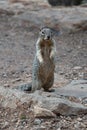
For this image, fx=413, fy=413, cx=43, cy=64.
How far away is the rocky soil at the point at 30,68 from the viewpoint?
6.35 metres

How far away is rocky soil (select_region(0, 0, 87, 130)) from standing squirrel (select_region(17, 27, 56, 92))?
0.87 feet

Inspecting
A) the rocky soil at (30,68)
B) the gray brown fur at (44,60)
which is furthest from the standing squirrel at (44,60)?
the rocky soil at (30,68)

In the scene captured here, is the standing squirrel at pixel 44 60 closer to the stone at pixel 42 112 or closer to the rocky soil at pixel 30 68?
the rocky soil at pixel 30 68

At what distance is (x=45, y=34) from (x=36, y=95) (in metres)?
1.19

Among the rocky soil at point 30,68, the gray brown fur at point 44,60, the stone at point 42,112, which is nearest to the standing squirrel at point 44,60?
the gray brown fur at point 44,60

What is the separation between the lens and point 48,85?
756cm

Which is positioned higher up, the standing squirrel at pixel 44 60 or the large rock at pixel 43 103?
the standing squirrel at pixel 44 60

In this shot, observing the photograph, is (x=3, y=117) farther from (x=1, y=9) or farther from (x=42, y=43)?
(x=1, y=9)

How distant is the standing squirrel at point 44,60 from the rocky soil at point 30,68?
0.26 m

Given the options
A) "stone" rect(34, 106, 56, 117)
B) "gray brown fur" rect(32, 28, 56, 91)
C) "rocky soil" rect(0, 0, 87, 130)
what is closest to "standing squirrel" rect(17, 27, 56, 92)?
"gray brown fur" rect(32, 28, 56, 91)

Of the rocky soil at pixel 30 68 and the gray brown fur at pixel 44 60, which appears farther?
the gray brown fur at pixel 44 60

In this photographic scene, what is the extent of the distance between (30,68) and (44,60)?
2865 mm

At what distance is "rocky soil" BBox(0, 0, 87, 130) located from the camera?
6352mm

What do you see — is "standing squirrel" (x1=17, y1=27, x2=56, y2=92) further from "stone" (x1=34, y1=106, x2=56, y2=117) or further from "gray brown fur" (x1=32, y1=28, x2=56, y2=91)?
"stone" (x1=34, y1=106, x2=56, y2=117)
